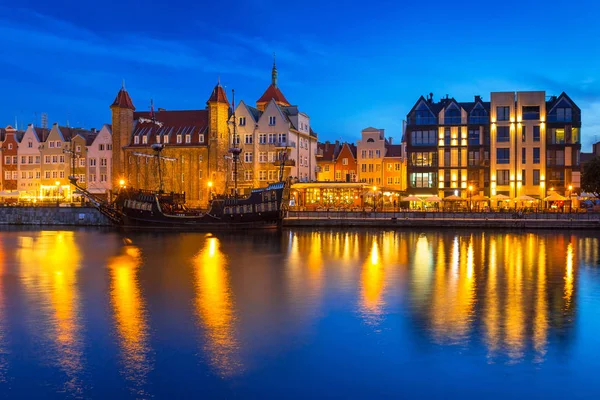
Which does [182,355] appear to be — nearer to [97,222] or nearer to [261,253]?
[261,253]

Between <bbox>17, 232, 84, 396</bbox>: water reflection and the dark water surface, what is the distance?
8 cm

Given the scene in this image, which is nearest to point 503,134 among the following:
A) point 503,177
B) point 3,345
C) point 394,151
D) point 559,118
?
point 503,177

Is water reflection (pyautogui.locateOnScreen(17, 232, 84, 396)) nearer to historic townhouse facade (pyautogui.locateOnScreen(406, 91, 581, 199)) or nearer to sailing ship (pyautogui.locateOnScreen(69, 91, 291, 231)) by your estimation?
sailing ship (pyautogui.locateOnScreen(69, 91, 291, 231))

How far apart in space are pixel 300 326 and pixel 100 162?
82025mm

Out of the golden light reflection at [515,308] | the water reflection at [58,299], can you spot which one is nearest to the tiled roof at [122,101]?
the water reflection at [58,299]

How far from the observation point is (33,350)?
19.0 meters

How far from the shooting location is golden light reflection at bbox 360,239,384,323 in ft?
80.8

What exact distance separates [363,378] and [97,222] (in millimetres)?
68278

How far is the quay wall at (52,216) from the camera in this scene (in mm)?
79812

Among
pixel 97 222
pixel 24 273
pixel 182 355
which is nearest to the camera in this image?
pixel 182 355

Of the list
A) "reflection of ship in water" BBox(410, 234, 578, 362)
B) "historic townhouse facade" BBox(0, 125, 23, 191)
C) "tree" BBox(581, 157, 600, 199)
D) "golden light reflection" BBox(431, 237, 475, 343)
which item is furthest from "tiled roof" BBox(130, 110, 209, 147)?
"golden light reflection" BBox(431, 237, 475, 343)

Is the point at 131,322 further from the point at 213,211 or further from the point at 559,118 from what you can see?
the point at 559,118

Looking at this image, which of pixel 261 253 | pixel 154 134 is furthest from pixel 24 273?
pixel 154 134

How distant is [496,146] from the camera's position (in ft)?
281
